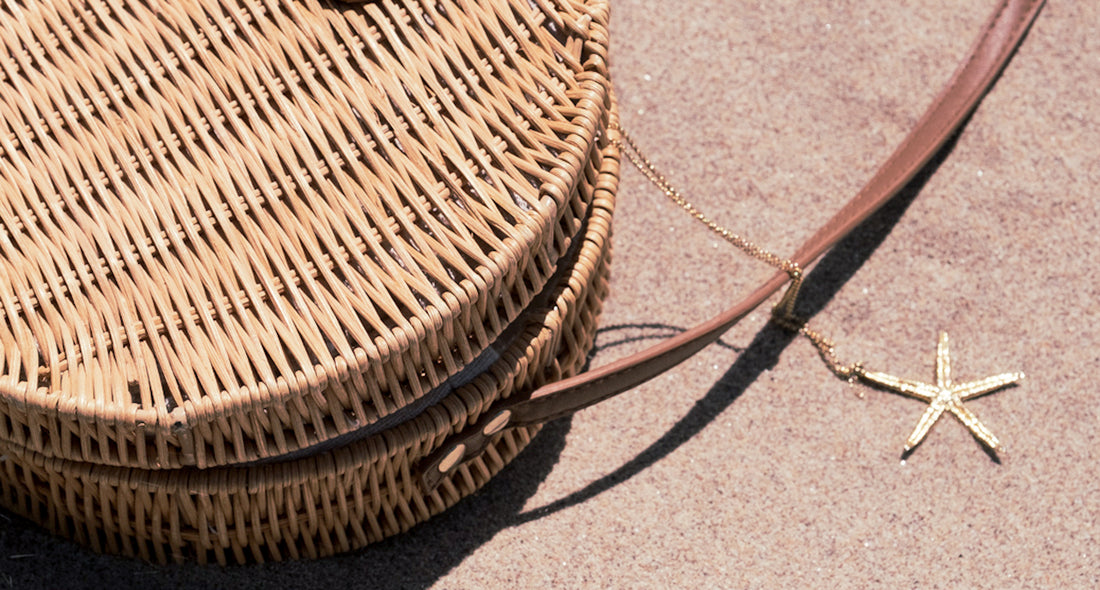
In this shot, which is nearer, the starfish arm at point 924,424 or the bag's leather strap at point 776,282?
the bag's leather strap at point 776,282

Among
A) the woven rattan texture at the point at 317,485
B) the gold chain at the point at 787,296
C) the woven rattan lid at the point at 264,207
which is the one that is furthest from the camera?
the gold chain at the point at 787,296

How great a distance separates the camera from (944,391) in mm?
1576

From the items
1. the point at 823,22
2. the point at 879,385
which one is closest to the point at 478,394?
the point at 879,385

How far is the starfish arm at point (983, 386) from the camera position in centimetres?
158

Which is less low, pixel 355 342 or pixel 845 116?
pixel 355 342

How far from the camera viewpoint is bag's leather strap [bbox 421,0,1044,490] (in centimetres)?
129

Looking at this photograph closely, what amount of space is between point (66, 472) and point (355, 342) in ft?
1.11

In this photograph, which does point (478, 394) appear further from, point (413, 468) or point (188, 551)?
point (188, 551)

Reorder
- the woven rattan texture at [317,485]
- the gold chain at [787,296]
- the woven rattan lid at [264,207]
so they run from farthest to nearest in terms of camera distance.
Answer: the gold chain at [787,296] → the woven rattan texture at [317,485] → the woven rattan lid at [264,207]

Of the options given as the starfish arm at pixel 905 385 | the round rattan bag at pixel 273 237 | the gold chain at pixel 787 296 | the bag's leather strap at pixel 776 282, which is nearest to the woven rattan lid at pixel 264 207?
the round rattan bag at pixel 273 237

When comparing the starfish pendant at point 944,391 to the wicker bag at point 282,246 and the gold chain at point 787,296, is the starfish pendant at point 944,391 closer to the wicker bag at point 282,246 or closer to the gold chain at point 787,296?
the gold chain at point 787,296

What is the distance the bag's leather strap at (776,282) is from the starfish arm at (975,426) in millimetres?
285

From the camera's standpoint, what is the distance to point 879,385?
1.59m

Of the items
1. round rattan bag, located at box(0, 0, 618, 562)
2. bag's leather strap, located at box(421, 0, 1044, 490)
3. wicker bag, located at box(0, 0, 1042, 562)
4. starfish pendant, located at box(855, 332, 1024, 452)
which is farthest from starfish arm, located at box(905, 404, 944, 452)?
round rattan bag, located at box(0, 0, 618, 562)
